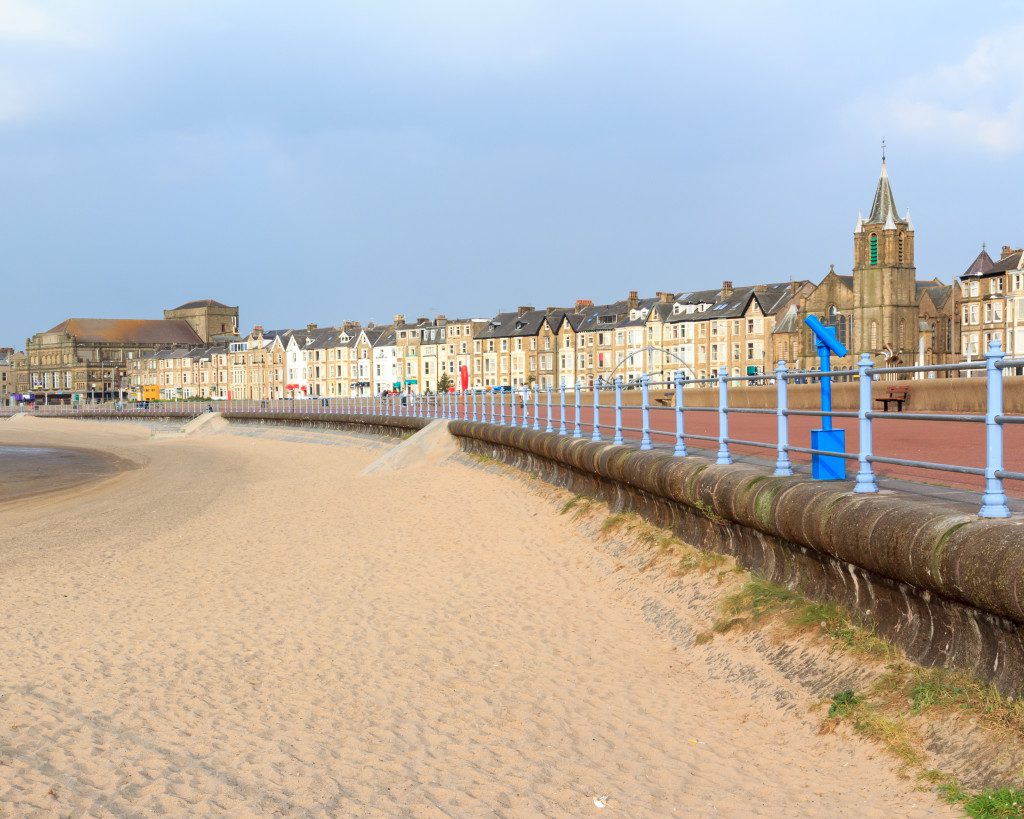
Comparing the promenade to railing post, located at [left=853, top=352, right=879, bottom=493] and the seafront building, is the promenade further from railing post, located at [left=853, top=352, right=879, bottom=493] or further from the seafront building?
the seafront building

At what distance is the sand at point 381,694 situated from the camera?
6.20 meters

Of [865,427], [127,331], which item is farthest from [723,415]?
[127,331]

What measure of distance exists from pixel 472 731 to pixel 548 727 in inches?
21.3

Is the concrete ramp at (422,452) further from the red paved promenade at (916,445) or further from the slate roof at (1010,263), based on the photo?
the slate roof at (1010,263)

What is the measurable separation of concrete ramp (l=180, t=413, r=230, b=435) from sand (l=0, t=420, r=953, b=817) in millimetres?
60155

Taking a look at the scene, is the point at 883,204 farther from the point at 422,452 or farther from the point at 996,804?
the point at 996,804

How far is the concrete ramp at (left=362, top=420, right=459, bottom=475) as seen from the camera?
2788 cm

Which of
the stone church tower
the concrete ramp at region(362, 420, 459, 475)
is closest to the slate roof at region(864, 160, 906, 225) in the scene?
the stone church tower

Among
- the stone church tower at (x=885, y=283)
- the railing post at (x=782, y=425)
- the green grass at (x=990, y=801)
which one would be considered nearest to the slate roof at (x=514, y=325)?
the stone church tower at (x=885, y=283)

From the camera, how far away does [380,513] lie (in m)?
18.8

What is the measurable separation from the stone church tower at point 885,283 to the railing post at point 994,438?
98352 mm

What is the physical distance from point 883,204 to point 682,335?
23.3 meters

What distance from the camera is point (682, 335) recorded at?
103m

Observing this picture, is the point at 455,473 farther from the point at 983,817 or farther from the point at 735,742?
the point at 983,817
